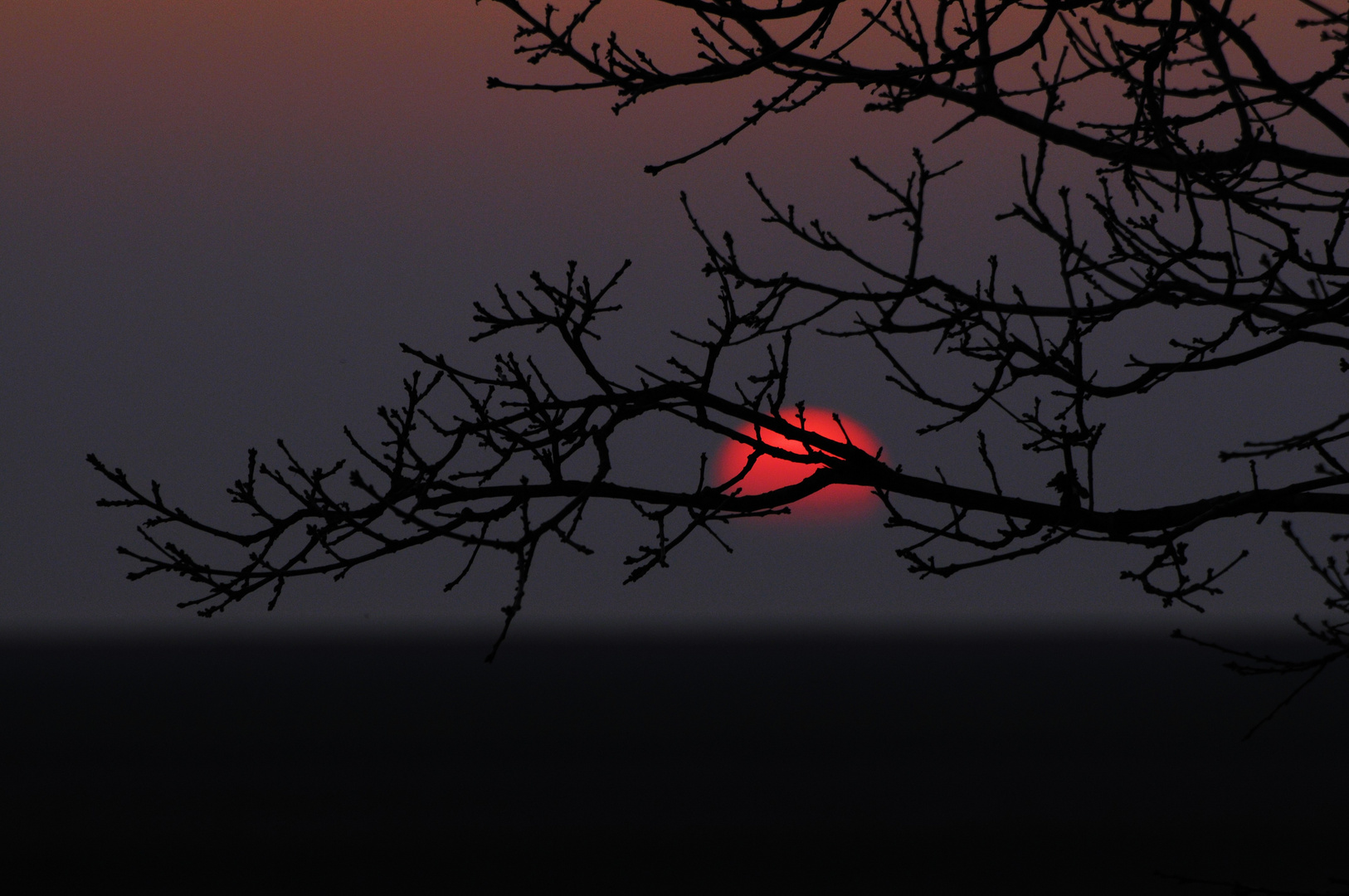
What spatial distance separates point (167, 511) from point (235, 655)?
181430 mm

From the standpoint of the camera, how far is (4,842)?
39188 millimetres

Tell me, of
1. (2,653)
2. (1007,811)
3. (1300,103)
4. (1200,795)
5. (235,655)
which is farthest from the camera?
(2,653)

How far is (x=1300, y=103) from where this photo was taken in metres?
4.88

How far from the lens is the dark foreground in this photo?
1414 inches

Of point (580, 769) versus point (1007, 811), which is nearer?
point (1007, 811)

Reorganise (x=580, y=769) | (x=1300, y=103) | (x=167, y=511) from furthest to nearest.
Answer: (x=580, y=769), (x=167, y=511), (x=1300, y=103)

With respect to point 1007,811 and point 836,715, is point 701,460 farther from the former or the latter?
point 836,715

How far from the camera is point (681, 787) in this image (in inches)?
2020

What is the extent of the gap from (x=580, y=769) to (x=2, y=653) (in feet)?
528

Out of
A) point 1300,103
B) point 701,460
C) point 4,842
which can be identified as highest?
point 1300,103

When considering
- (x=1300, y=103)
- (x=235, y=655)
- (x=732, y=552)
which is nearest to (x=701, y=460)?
(x=732, y=552)

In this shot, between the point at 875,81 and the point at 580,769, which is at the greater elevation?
the point at 875,81

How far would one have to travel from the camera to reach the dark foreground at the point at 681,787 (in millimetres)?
35906

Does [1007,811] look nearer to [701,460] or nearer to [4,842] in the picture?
[4,842]
